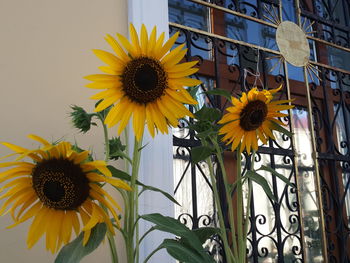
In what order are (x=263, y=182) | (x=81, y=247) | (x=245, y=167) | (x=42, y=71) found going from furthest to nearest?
(x=245, y=167) < (x=42, y=71) < (x=263, y=182) < (x=81, y=247)

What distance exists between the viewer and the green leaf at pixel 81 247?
0.50 meters

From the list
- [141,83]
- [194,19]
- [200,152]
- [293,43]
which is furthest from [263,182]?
[293,43]

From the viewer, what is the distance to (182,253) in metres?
0.55

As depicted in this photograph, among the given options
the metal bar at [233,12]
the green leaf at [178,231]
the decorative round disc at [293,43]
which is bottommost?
the green leaf at [178,231]

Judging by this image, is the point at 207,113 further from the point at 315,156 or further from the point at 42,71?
the point at 315,156

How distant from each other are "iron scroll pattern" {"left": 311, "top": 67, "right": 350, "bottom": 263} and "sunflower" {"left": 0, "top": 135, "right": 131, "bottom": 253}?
1257mm

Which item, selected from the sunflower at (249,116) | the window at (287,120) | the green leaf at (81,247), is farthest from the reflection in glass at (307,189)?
the green leaf at (81,247)

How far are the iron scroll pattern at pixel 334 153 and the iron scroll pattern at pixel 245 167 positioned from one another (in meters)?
0.19

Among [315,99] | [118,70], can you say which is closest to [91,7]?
[118,70]

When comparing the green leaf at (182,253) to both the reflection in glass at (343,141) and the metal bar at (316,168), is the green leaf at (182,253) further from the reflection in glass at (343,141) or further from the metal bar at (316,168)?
the reflection in glass at (343,141)

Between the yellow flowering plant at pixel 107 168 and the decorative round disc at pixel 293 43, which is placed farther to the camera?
the decorative round disc at pixel 293 43

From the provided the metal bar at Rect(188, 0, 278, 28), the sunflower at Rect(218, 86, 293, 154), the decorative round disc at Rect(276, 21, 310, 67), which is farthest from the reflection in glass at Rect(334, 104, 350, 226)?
the sunflower at Rect(218, 86, 293, 154)

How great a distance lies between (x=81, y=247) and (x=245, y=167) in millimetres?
952

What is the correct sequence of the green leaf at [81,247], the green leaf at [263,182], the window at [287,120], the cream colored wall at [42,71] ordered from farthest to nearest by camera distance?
the window at [287,120], the cream colored wall at [42,71], the green leaf at [263,182], the green leaf at [81,247]
